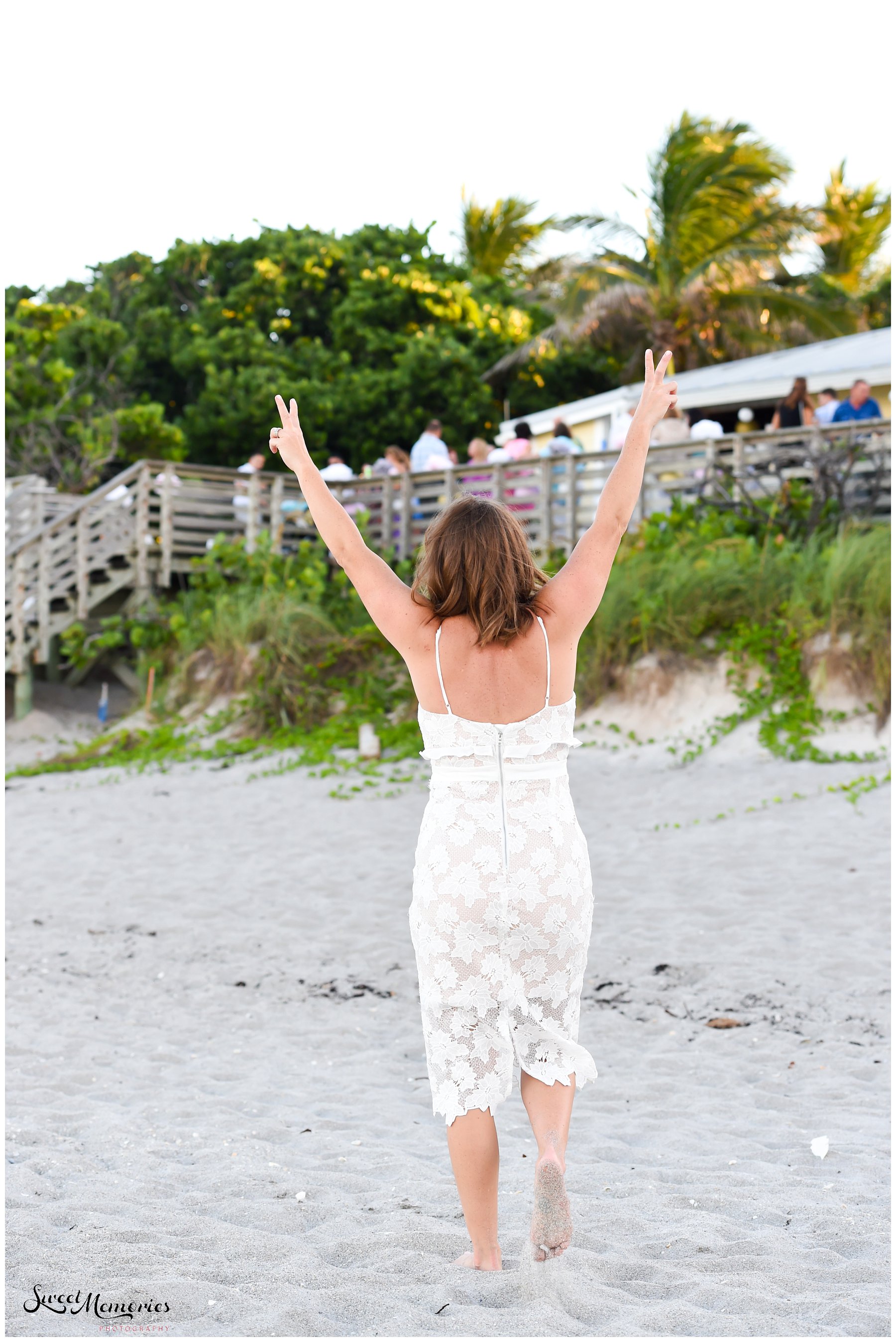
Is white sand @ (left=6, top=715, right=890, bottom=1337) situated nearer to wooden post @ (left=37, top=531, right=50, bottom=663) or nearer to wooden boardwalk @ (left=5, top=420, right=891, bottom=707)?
wooden boardwalk @ (left=5, top=420, right=891, bottom=707)

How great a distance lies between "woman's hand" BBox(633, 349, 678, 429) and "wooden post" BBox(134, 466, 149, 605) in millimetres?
13577

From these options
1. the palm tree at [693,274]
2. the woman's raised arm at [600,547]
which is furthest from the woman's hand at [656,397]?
the palm tree at [693,274]

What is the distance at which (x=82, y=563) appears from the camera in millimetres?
15445

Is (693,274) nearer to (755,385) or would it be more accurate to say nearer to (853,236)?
(755,385)

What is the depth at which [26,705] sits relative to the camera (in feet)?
51.2

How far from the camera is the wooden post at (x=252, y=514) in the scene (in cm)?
1588

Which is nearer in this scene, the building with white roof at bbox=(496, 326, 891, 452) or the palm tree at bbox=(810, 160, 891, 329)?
the building with white roof at bbox=(496, 326, 891, 452)

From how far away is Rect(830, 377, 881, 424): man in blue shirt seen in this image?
39.7 feet

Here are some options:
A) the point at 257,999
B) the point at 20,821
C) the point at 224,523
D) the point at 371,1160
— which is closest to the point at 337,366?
the point at 224,523

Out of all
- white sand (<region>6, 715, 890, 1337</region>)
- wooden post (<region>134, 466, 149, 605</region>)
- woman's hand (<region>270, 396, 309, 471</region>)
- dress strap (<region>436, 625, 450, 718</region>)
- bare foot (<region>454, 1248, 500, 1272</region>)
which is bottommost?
white sand (<region>6, 715, 890, 1337</region>)

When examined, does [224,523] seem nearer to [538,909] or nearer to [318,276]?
[318,276]

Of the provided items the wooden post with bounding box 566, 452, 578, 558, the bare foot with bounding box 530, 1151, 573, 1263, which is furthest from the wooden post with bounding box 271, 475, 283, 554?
the bare foot with bounding box 530, 1151, 573, 1263

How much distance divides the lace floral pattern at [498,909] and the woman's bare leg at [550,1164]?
4 cm

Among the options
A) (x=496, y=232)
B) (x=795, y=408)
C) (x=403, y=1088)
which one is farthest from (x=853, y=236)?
(x=403, y=1088)
